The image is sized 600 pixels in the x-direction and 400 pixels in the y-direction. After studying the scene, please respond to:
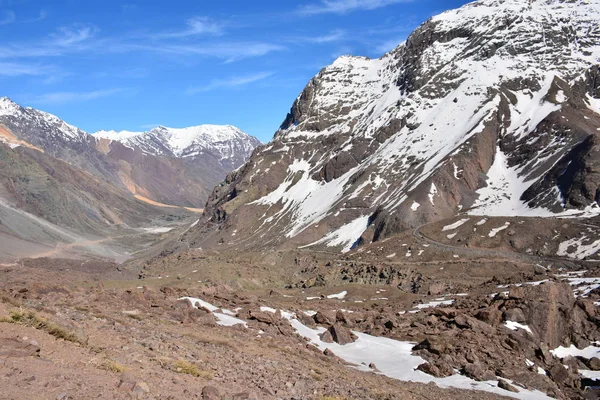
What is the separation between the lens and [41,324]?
1476cm

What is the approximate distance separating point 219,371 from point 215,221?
159 metres

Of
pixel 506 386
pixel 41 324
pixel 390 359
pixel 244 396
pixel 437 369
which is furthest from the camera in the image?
pixel 390 359

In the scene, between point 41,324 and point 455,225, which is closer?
point 41,324

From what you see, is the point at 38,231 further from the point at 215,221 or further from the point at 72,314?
the point at 72,314

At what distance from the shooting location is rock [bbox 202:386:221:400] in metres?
12.1

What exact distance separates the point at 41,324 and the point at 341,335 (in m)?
14.7

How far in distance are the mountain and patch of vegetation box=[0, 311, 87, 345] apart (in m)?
93.1

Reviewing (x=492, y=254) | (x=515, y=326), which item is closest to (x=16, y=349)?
(x=515, y=326)

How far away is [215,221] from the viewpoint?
172 m

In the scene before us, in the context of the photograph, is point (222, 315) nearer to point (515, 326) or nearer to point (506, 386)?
point (506, 386)

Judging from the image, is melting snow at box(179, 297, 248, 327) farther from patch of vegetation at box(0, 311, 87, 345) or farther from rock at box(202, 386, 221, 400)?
rock at box(202, 386, 221, 400)

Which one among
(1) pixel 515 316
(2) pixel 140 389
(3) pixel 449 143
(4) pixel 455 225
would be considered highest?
(3) pixel 449 143

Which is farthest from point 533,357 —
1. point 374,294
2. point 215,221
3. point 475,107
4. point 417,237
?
point 215,221

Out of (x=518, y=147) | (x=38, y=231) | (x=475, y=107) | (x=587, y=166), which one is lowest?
(x=38, y=231)
